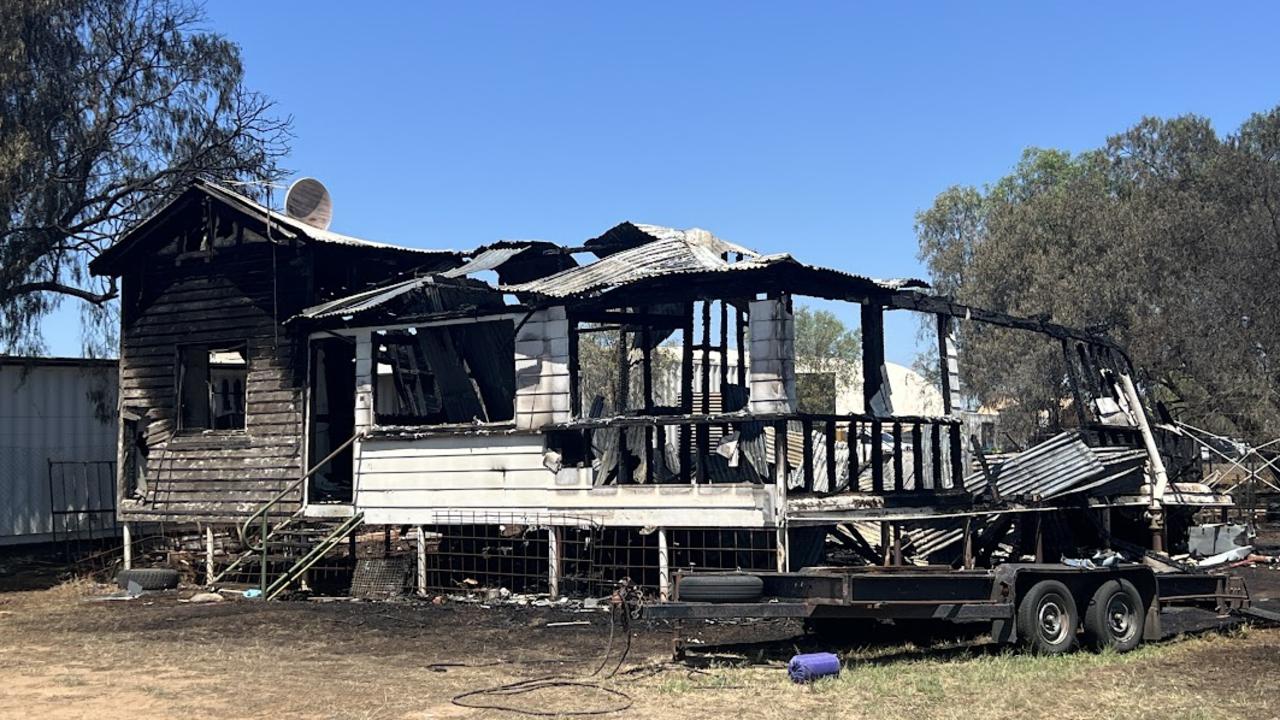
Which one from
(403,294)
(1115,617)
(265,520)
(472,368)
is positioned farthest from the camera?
(472,368)

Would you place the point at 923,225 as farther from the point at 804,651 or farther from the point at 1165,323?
the point at 804,651

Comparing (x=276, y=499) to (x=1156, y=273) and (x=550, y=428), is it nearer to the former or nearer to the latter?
(x=550, y=428)

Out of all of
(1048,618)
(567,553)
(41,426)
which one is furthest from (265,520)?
(1048,618)

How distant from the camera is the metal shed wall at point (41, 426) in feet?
76.3

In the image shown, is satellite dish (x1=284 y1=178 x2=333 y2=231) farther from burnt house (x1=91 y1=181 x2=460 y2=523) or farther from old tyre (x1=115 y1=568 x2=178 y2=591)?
A: old tyre (x1=115 y1=568 x2=178 y2=591)

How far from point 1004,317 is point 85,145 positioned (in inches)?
585

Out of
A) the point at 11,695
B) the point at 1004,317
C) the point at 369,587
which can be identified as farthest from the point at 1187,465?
the point at 11,695

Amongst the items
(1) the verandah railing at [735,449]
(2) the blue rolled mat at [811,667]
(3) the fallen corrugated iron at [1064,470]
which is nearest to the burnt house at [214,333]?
(1) the verandah railing at [735,449]

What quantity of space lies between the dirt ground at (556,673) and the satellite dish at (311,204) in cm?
782

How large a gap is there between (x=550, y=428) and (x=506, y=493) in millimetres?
1278

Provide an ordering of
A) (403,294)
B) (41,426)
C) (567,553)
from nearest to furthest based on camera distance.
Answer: (567,553), (403,294), (41,426)

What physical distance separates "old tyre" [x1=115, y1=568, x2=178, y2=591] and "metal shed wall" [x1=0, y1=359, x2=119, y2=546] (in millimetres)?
5736

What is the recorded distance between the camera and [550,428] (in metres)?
16.2

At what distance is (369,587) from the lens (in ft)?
57.7
